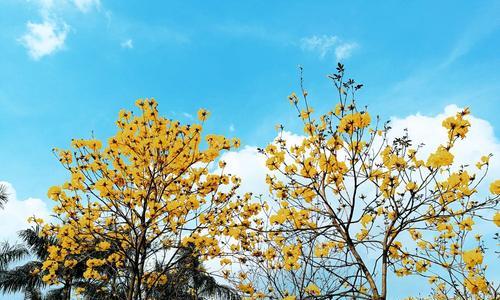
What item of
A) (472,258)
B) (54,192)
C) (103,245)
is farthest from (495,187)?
(54,192)

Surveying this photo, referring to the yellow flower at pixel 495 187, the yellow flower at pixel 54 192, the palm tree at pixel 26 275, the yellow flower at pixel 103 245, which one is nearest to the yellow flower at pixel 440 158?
the yellow flower at pixel 495 187

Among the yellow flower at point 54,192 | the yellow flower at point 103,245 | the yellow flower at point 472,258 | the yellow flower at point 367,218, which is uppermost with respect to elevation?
the yellow flower at point 54,192

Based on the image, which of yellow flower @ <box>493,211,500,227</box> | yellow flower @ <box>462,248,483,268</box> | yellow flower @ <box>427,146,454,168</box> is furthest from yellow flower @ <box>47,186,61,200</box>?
yellow flower @ <box>493,211,500,227</box>

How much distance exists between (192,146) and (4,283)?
1219cm

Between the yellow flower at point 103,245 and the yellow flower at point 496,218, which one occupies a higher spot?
the yellow flower at point 103,245

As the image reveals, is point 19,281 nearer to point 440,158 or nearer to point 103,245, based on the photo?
point 103,245

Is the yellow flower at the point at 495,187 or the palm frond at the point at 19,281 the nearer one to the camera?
the yellow flower at the point at 495,187

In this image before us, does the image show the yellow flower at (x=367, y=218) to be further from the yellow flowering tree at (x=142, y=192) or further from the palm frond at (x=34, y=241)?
the palm frond at (x=34, y=241)

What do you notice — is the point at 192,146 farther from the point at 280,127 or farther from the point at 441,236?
the point at 441,236

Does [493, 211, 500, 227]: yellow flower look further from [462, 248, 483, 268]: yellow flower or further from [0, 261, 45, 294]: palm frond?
[0, 261, 45, 294]: palm frond

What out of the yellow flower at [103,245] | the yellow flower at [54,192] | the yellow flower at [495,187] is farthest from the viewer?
the yellow flower at [103,245]

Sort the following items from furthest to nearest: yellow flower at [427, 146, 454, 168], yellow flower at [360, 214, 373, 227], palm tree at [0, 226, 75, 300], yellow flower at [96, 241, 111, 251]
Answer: palm tree at [0, 226, 75, 300] < yellow flower at [96, 241, 111, 251] < yellow flower at [360, 214, 373, 227] < yellow flower at [427, 146, 454, 168]

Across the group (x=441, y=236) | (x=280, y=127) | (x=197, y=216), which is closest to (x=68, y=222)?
(x=197, y=216)

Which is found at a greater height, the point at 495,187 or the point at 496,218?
the point at 495,187
